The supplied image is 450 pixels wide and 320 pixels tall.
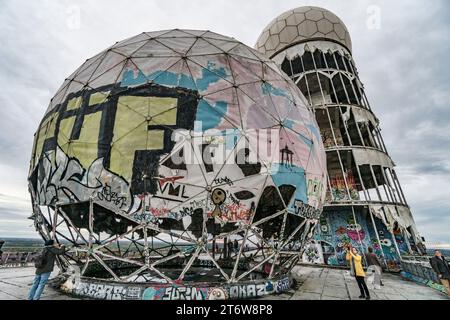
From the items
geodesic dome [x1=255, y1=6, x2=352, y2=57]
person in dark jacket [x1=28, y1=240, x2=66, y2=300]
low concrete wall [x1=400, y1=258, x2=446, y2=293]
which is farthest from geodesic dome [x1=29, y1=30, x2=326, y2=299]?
geodesic dome [x1=255, y1=6, x2=352, y2=57]

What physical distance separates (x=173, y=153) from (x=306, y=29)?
24592 mm

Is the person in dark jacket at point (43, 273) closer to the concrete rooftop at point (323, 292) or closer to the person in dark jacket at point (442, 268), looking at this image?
the concrete rooftop at point (323, 292)

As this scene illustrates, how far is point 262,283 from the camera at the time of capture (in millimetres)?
7355

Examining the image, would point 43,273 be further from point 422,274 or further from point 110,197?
point 422,274

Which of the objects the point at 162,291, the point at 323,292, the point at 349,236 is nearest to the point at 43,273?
the point at 162,291

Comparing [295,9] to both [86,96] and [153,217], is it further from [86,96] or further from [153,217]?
[153,217]

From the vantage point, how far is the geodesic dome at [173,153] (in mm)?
6480

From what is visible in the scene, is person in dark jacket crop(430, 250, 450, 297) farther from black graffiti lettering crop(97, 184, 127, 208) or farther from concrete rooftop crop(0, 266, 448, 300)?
black graffiti lettering crop(97, 184, 127, 208)

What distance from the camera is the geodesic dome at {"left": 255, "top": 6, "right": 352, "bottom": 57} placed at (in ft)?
78.4

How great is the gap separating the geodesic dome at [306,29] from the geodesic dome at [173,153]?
746 inches

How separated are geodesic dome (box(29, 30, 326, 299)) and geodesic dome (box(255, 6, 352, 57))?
1895 centimetres

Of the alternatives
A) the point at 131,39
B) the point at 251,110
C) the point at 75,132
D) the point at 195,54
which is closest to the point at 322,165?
the point at 251,110

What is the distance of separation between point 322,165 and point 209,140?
5.41 meters
